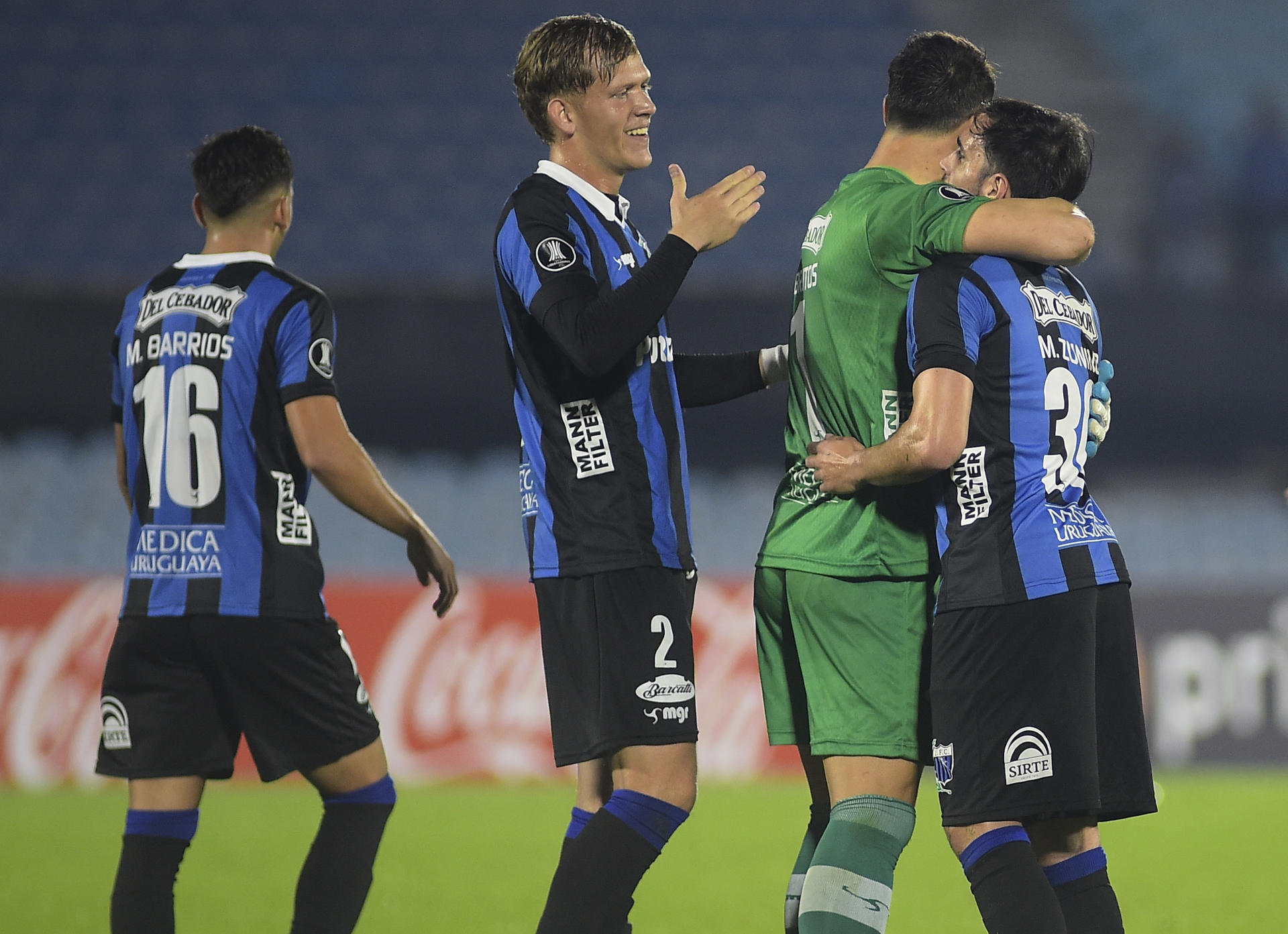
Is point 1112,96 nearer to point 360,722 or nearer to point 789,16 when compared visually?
point 789,16

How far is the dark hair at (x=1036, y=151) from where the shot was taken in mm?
→ 3004

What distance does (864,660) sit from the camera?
2.98m

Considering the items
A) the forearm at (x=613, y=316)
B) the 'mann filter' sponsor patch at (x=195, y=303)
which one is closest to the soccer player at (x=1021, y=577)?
the forearm at (x=613, y=316)

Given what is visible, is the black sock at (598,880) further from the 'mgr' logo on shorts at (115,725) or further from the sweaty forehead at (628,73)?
the sweaty forehead at (628,73)

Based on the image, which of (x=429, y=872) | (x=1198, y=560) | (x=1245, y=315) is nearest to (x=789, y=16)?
(x=1245, y=315)

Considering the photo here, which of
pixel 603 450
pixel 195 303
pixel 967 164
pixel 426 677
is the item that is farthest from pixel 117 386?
pixel 426 677

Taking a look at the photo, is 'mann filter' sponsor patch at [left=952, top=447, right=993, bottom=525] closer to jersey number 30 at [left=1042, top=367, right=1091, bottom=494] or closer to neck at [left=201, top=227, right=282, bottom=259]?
jersey number 30 at [left=1042, top=367, right=1091, bottom=494]

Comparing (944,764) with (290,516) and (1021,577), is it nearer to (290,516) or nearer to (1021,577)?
(1021,577)

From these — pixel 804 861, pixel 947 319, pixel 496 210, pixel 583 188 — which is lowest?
pixel 804 861

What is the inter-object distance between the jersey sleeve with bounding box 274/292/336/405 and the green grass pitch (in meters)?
2.22

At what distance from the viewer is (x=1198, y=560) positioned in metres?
12.6

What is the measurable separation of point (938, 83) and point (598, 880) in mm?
1744

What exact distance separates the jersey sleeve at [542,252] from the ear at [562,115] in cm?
16

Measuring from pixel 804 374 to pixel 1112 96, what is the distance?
42.9ft
